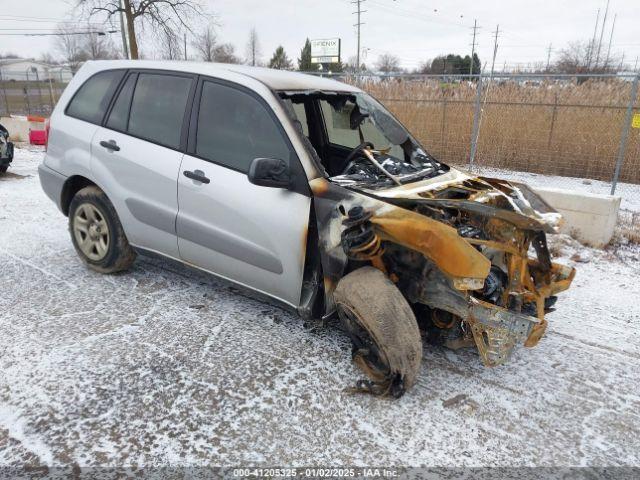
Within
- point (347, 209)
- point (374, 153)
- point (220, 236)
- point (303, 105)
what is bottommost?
point (220, 236)

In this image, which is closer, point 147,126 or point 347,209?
point 347,209

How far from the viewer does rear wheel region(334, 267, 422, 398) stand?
2689mm

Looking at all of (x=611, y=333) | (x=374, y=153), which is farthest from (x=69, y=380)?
(x=611, y=333)

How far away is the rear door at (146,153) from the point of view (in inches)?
140

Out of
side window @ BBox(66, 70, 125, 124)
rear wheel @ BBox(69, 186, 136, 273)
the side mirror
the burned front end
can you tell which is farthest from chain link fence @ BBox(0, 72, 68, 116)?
the burned front end

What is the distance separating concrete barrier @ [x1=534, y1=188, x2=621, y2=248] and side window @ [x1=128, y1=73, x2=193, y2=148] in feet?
14.8

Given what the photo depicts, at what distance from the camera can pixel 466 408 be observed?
2760 millimetres

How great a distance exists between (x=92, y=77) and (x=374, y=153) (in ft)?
8.64

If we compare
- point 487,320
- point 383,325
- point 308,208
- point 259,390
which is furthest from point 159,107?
point 487,320

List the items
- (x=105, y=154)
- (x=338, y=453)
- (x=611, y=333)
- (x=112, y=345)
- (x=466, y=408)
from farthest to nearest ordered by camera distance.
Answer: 1. (x=105, y=154)
2. (x=611, y=333)
3. (x=112, y=345)
4. (x=466, y=408)
5. (x=338, y=453)

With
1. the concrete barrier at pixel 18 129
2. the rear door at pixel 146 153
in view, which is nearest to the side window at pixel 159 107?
the rear door at pixel 146 153

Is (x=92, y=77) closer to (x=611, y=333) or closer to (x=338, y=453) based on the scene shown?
(x=338, y=453)

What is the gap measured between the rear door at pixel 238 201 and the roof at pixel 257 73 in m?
0.16

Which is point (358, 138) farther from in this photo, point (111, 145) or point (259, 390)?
point (259, 390)
